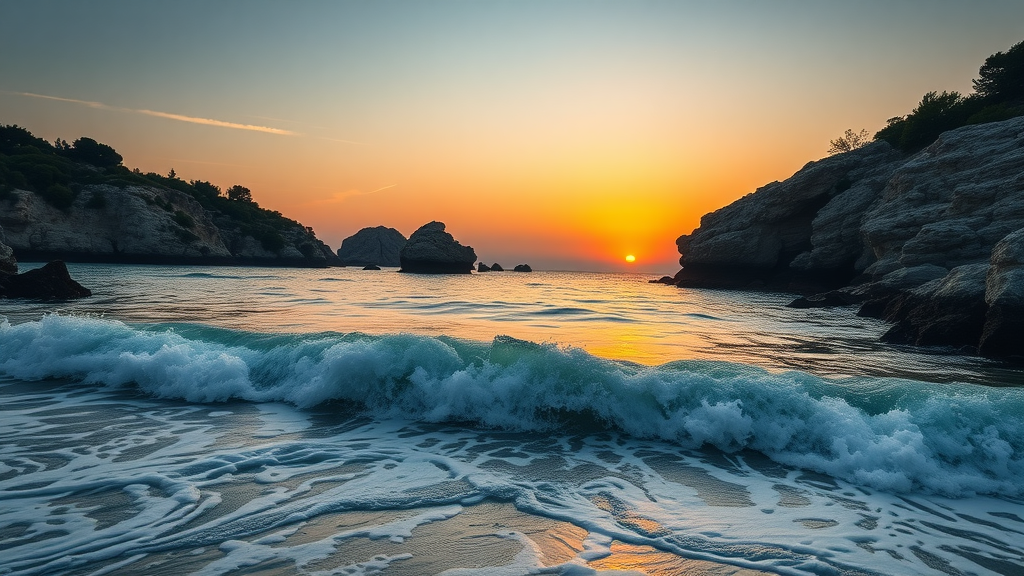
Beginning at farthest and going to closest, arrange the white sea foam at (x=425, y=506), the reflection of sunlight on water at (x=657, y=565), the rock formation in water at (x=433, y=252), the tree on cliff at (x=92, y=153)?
the tree on cliff at (x=92, y=153)
the rock formation in water at (x=433, y=252)
the white sea foam at (x=425, y=506)
the reflection of sunlight on water at (x=657, y=565)

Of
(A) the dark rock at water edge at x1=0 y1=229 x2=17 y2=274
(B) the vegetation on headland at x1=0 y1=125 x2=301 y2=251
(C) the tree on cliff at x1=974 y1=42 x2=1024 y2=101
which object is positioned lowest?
(A) the dark rock at water edge at x1=0 y1=229 x2=17 y2=274

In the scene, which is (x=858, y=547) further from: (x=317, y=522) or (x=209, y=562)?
(x=209, y=562)

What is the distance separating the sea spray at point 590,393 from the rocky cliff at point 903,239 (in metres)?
8.00

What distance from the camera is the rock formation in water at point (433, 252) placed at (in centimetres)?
6912

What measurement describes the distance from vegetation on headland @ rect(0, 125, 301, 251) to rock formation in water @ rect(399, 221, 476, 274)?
31720mm

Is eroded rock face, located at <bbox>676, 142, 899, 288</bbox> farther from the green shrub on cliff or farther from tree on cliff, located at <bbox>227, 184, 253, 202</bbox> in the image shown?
tree on cliff, located at <bbox>227, 184, 253, 202</bbox>

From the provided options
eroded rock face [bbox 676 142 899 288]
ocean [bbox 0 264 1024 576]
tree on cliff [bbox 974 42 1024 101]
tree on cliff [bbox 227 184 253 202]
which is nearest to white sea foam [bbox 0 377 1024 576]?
ocean [bbox 0 264 1024 576]

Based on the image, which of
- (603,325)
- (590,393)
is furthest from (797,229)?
(590,393)

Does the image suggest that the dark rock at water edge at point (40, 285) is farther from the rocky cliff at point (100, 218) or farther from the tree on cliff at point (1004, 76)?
the tree on cliff at point (1004, 76)

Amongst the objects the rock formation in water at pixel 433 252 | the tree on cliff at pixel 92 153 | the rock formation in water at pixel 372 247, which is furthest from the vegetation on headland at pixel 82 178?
the rock formation in water at pixel 372 247

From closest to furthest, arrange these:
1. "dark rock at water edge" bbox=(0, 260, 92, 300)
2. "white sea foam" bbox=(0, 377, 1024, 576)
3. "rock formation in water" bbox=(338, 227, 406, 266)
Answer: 1. "white sea foam" bbox=(0, 377, 1024, 576)
2. "dark rock at water edge" bbox=(0, 260, 92, 300)
3. "rock formation in water" bbox=(338, 227, 406, 266)

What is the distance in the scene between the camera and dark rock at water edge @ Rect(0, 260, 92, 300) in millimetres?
17766

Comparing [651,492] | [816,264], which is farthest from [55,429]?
[816,264]

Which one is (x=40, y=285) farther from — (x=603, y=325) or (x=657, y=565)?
(x=657, y=565)
